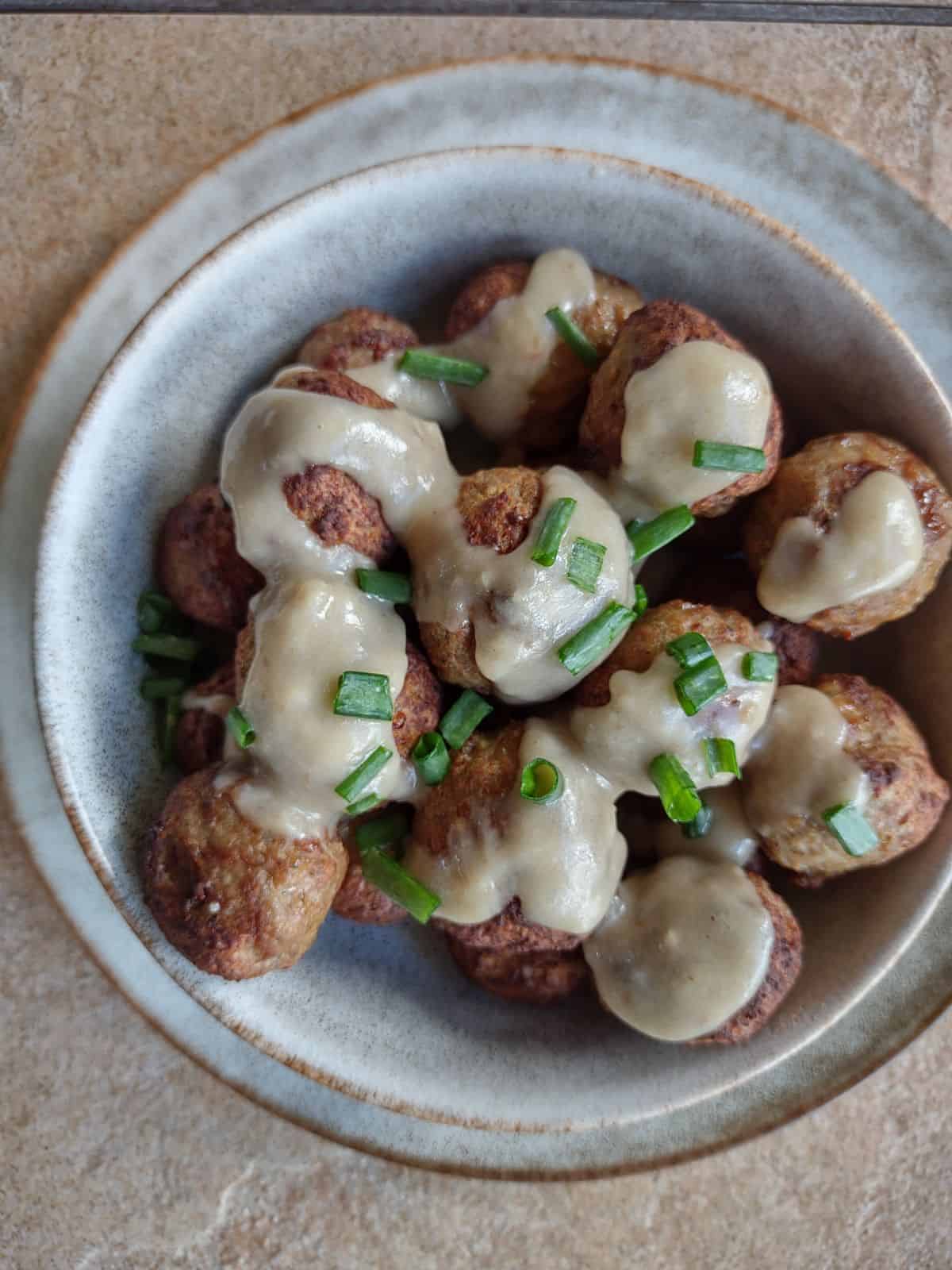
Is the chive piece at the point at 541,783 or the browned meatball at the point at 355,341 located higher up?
the browned meatball at the point at 355,341

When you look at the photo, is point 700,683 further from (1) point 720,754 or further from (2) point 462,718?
(2) point 462,718

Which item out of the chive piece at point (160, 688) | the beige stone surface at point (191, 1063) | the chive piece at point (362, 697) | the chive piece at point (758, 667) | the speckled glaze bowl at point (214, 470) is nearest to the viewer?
the chive piece at point (362, 697)

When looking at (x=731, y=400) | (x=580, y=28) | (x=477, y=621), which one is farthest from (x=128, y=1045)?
(x=580, y=28)

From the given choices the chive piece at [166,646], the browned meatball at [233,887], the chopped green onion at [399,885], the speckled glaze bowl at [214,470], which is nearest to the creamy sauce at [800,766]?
the speckled glaze bowl at [214,470]

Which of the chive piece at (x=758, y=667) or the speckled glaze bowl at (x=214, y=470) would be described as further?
the speckled glaze bowl at (x=214, y=470)

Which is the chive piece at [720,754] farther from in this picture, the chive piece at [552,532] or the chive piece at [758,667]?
the chive piece at [552,532]

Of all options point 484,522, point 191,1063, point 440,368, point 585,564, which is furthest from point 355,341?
point 191,1063

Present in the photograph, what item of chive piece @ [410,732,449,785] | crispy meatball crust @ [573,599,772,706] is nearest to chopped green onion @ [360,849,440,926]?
chive piece @ [410,732,449,785]
